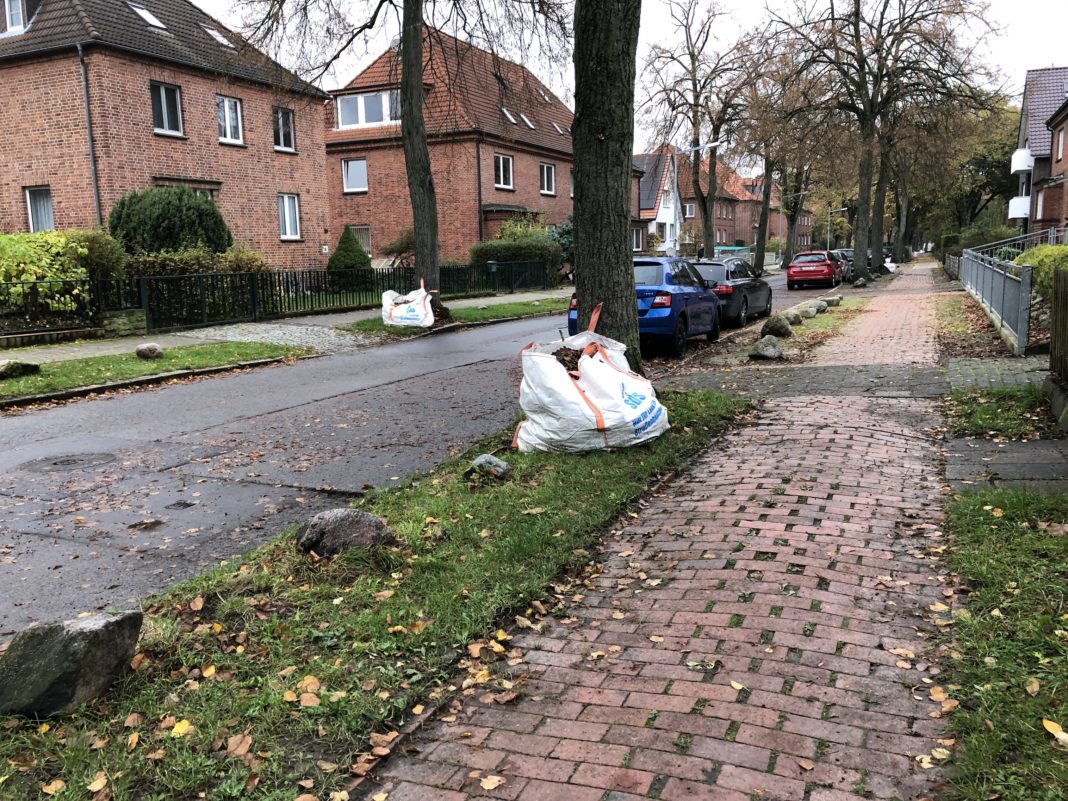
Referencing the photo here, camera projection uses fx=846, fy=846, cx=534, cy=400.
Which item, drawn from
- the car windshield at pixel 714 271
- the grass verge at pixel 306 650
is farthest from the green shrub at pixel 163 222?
the grass verge at pixel 306 650

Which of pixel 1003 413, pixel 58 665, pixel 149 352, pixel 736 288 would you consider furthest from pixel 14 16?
pixel 1003 413

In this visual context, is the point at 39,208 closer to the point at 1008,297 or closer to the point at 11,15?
the point at 11,15

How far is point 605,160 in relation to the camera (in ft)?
25.9

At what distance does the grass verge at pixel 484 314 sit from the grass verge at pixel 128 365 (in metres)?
3.01

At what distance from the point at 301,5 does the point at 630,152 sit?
12.7 meters

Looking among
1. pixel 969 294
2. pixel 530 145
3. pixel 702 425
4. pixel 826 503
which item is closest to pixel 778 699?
pixel 826 503

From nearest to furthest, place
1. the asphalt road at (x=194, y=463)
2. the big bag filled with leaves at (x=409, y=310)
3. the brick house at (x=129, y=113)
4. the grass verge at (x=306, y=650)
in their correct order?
the grass verge at (x=306, y=650) → the asphalt road at (x=194, y=463) → the big bag filled with leaves at (x=409, y=310) → the brick house at (x=129, y=113)

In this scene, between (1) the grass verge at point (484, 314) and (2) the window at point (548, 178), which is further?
(2) the window at point (548, 178)

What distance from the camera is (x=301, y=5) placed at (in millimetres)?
17594

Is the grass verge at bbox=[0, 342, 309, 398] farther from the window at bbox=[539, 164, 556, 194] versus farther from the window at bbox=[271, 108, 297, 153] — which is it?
the window at bbox=[539, 164, 556, 194]

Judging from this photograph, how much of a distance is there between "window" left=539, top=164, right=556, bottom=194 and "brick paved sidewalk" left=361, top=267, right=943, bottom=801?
3686 cm

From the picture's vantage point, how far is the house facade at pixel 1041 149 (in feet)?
126

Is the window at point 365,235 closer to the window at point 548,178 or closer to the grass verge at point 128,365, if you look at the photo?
the window at point 548,178

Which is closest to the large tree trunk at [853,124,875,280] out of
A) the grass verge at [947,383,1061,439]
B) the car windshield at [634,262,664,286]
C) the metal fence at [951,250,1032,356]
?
the metal fence at [951,250,1032,356]
